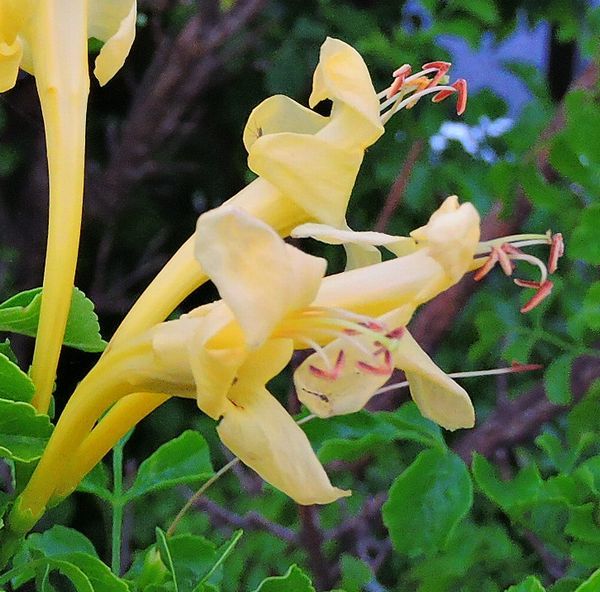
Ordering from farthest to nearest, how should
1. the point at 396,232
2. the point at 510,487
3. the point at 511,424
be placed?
the point at 396,232
the point at 511,424
the point at 510,487

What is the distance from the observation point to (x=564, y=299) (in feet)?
3.54

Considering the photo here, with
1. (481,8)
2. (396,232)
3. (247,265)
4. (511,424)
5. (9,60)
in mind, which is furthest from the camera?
(396,232)

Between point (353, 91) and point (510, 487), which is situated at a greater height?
point (353, 91)

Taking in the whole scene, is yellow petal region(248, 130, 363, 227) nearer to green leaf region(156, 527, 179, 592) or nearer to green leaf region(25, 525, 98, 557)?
green leaf region(156, 527, 179, 592)

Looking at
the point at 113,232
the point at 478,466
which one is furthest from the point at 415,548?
the point at 113,232

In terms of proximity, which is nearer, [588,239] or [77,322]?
[77,322]

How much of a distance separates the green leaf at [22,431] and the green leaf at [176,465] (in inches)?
6.7

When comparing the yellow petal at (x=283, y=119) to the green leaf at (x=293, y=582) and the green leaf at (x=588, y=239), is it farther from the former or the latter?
the green leaf at (x=588, y=239)

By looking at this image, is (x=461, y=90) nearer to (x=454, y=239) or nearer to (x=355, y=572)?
(x=454, y=239)

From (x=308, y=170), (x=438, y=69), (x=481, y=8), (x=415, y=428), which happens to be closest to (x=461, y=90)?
(x=438, y=69)

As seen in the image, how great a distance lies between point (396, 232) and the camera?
1324 mm

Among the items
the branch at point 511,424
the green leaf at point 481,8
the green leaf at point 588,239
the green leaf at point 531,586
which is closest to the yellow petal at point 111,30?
the green leaf at point 531,586

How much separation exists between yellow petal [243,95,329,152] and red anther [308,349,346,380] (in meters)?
0.14

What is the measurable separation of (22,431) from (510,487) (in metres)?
0.37
